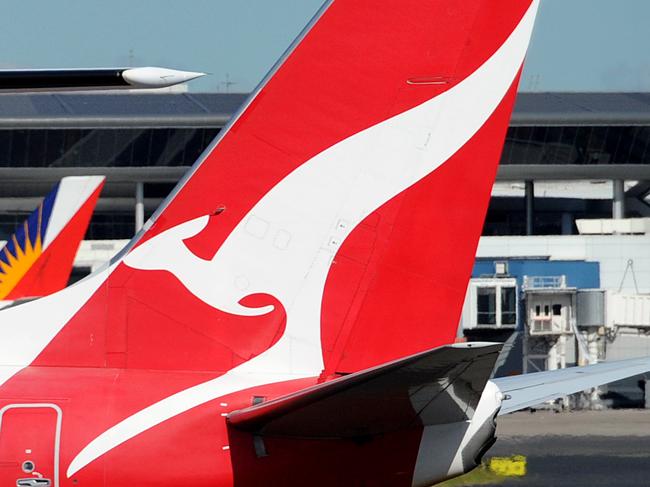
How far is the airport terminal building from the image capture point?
5284 centimetres

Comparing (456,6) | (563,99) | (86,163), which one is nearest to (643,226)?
(563,99)

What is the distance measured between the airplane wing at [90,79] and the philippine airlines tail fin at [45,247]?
28.5 metres

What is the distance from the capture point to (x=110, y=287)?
11078 mm

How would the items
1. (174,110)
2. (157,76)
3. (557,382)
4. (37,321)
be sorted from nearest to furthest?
(157,76), (37,321), (557,382), (174,110)

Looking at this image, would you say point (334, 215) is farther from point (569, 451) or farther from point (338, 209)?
point (569, 451)

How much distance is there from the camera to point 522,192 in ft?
278

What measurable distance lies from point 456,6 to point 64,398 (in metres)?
4.95

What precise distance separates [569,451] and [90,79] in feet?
87.1

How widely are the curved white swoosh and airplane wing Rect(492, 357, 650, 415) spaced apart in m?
2.17

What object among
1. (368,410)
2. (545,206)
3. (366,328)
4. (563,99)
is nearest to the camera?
(368,410)

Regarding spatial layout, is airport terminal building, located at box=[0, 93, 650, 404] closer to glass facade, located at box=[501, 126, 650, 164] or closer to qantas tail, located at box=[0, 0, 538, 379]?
glass facade, located at box=[501, 126, 650, 164]

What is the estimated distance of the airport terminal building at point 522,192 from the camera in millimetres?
52844

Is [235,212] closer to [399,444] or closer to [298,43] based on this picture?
[298,43]

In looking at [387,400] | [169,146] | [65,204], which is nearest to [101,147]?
[169,146]
